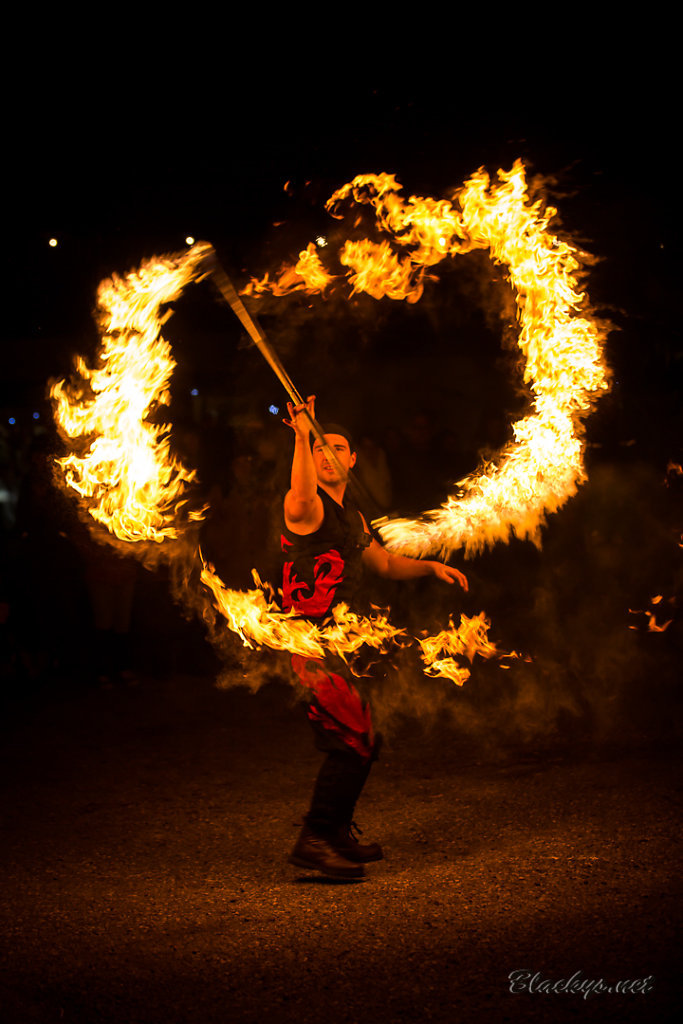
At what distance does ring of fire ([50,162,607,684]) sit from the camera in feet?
15.6

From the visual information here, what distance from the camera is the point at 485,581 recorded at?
7250 millimetres

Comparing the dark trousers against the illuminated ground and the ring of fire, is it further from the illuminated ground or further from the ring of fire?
the ring of fire

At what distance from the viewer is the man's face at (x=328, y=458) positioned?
404 centimetres

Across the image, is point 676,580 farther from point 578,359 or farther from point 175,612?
point 175,612

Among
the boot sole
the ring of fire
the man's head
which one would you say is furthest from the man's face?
the boot sole

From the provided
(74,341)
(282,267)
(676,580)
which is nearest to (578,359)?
(282,267)

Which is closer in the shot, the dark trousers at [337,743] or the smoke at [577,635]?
the dark trousers at [337,743]

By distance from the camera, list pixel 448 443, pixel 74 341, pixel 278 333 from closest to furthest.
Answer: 1. pixel 448 443
2. pixel 278 333
3. pixel 74 341

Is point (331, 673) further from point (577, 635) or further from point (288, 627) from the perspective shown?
point (577, 635)

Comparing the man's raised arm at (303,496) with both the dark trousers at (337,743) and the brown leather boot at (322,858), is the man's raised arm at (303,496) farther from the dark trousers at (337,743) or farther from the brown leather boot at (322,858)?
the brown leather boot at (322,858)

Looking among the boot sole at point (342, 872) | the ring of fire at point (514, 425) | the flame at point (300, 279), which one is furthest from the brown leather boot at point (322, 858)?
the flame at point (300, 279)

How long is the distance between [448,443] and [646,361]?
212 cm

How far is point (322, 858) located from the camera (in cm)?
374

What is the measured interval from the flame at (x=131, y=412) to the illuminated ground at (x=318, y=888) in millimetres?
1492
